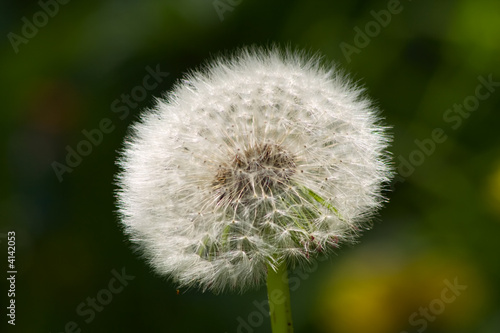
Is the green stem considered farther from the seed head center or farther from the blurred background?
the blurred background

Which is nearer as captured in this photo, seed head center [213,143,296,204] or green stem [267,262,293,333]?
green stem [267,262,293,333]

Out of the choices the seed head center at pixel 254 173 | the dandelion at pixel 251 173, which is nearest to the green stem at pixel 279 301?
the dandelion at pixel 251 173

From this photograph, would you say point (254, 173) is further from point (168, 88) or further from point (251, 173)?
point (168, 88)

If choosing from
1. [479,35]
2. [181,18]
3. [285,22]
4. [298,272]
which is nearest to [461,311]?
[298,272]

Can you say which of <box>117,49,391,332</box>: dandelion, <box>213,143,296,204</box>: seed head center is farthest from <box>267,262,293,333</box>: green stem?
<box>213,143,296,204</box>: seed head center

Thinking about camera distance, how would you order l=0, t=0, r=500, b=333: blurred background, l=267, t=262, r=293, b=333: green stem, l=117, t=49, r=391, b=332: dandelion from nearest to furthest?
l=267, t=262, r=293, b=333: green stem < l=117, t=49, r=391, b=332: dandelion < l=0, t=0, r=500, b=333: blurred background

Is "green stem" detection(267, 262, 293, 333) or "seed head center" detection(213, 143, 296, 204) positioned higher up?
"seed head center" detection(213, 143, 296, 204)
